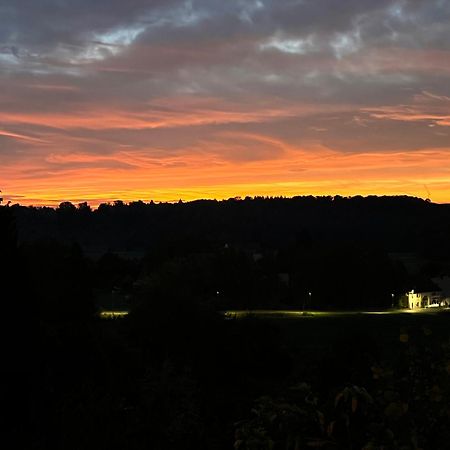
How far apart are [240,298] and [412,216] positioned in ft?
357

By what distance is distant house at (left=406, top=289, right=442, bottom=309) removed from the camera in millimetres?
97312

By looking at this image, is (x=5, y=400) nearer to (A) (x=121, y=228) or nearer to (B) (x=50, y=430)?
(B) (x=50, y=430)

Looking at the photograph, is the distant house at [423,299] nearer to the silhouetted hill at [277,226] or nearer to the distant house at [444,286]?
the distant house at [444,286]

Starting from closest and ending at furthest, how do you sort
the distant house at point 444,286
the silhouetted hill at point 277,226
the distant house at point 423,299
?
the distant house at point 423,299, the distant house at point 444,286, the silhouetted hill at point 277,226

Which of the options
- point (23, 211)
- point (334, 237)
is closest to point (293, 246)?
point (334, 237)

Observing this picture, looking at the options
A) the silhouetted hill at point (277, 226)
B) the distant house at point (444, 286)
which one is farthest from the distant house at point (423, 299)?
the silhouetted hill at point (277, 226)

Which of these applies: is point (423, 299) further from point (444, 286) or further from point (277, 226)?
point (277, 226)

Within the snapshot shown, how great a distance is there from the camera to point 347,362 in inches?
883

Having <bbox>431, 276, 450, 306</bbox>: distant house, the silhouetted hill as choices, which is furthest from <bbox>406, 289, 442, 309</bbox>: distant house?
the silhouetted hill

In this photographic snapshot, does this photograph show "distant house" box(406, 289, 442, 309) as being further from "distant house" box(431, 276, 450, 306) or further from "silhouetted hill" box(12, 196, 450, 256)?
"silhouetted hill" box(12, 196, 450, 256)

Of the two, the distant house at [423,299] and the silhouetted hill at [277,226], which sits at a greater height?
the silhouetted hill at [277,226]

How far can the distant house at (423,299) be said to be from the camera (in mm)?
97312

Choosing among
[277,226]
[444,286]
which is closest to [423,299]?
[444,286]

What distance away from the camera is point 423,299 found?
328 ft
